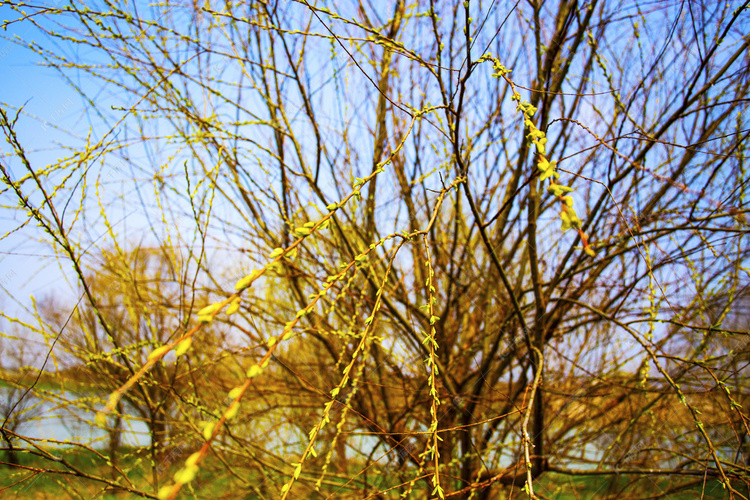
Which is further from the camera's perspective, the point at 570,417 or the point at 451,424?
the point at 570,417

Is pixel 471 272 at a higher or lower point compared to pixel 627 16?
lower

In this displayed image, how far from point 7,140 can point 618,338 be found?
2741mm

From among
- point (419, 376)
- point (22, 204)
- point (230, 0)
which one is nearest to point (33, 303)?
point (22, 204)

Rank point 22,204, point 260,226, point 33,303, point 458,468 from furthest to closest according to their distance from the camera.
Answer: point 458,468 < point 260,226 < point 33,303 < point 22,204

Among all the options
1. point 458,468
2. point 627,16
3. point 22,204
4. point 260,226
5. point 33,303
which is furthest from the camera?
point 458,468

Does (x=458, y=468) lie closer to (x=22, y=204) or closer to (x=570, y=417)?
(x=570, y=417)

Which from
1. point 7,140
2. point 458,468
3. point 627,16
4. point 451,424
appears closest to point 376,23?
point 627,16

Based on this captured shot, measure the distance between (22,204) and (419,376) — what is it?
183 centimetres

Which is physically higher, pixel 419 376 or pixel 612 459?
pixel 419 376

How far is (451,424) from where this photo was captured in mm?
2033

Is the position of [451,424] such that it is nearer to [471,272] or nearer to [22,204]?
[471,272]

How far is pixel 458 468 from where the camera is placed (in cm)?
212

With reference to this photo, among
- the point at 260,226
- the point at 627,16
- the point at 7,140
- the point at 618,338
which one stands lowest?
the point at 618,338

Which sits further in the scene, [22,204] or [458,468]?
[458,468]
